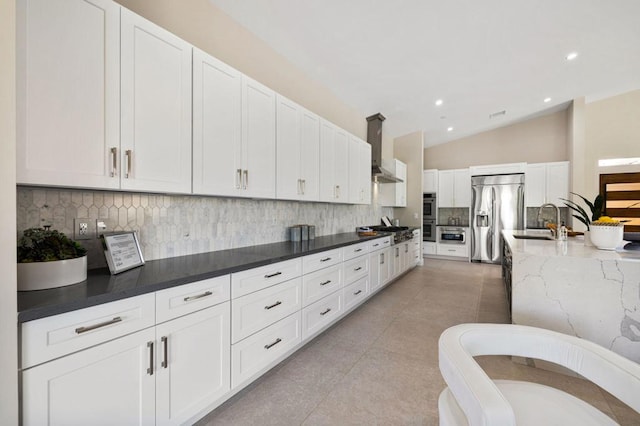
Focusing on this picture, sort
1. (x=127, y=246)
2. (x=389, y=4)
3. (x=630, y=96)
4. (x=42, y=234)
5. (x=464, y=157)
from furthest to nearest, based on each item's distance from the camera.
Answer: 1. (x=464, y=157)
2. (x=630, y=96)
3. (x=389, y=4)
4. (x=127, y=246)
5. (x=42, y=234)

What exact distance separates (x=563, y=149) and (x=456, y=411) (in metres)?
7.87

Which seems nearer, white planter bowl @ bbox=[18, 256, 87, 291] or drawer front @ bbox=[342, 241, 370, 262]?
white planter bowl @ bbox=[18, 256, 87, 291]

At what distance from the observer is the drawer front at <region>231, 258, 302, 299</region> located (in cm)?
171

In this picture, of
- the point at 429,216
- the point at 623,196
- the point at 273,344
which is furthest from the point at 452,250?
the point at 273,344

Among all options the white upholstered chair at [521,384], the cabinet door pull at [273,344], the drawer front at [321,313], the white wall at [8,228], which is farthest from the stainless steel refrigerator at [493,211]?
the white wall at [8,228]

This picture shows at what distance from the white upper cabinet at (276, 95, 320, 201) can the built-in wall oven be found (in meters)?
4.87

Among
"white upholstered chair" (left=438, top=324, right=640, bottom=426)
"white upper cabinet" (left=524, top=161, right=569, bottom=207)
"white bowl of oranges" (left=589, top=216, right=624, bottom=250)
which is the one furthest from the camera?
"white upper cabinet" (left=524, top=161, right=569, bottom=207)

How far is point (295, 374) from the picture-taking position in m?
2.07

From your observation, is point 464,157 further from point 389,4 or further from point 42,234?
point 42,234

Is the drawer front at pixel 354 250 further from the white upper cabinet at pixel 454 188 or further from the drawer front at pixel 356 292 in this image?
the white upper cabinet at pixel 454 188

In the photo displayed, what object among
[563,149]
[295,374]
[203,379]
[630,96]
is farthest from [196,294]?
[630,96]

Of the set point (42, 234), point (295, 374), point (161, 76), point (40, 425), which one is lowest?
point (295, 374)

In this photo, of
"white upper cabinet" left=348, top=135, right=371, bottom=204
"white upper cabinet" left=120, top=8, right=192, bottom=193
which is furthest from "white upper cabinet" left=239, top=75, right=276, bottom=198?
"white upper cabinet" left=348, top=135, right=371, bottom=204

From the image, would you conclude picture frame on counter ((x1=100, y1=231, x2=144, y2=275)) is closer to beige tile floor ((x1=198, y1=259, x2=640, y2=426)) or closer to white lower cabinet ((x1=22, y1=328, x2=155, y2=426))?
white lower cabinet ((x1=22, y1=328, x2=155, y2=426))
